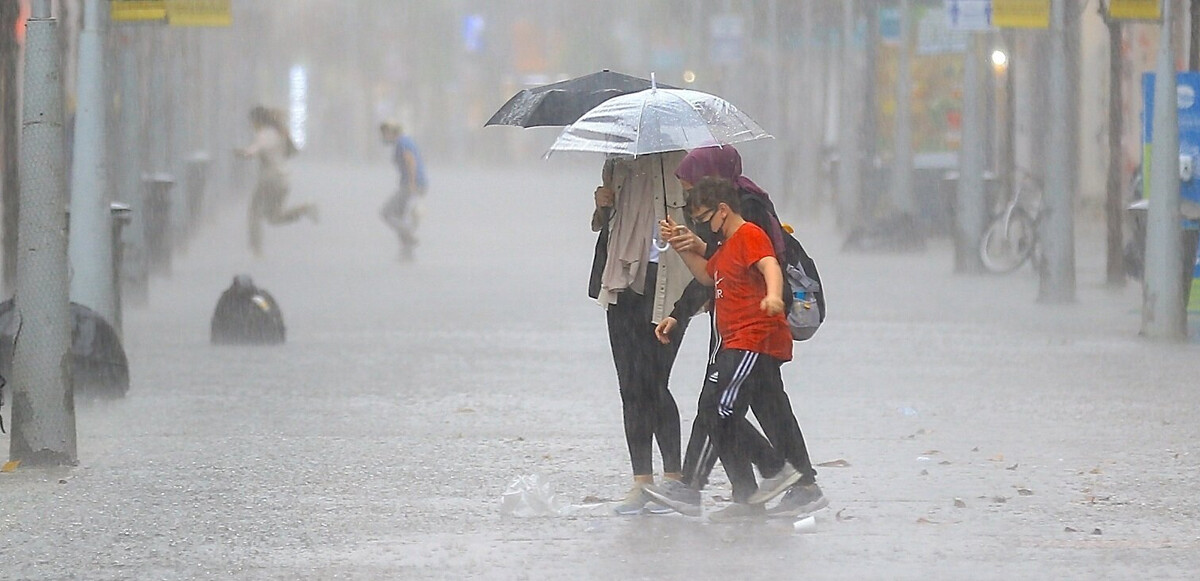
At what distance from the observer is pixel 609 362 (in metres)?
15.0

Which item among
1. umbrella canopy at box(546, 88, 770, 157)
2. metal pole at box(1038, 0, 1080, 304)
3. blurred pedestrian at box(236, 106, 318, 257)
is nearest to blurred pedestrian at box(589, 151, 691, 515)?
umbrella canopy at box(546, 88, 770, 157)

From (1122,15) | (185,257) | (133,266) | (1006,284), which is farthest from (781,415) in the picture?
(185,257)

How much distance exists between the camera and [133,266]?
19812mm

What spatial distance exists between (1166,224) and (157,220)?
11.3 meters

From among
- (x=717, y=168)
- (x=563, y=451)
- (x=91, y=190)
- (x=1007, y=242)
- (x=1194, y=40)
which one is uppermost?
(x=1194, y=40)

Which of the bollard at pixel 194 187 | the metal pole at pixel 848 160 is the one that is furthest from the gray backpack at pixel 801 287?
the metal pole at pixel 848 160

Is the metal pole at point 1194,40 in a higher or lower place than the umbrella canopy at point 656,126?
higher

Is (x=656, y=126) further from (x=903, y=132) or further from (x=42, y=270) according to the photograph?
(x=903, y=132)

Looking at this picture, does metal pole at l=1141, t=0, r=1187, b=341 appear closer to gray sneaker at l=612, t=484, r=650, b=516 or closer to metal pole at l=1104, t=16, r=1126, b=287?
metal pole at l=1104, t=16, r=1126, b=287

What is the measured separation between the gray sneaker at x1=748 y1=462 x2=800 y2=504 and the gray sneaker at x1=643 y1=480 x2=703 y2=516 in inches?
8.3

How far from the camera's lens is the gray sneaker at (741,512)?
8477mm

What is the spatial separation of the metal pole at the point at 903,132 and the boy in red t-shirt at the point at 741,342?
21.6 meters

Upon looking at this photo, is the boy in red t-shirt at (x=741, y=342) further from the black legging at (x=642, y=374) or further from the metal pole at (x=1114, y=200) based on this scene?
the metal pole at (x=1114, y=200)

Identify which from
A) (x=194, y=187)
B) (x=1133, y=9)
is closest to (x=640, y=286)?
(x=1133, y=9)
